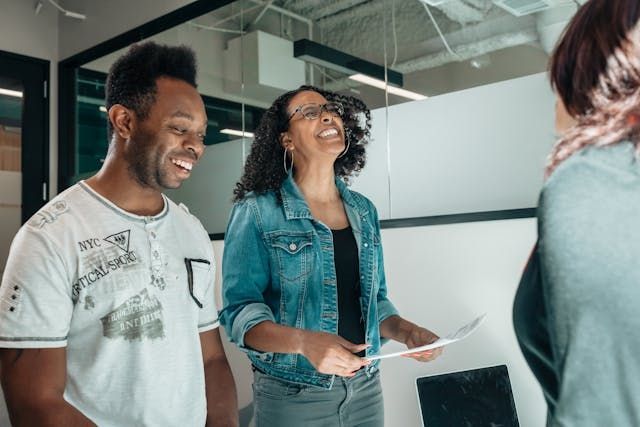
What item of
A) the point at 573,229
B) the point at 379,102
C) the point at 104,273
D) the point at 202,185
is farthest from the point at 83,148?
the point at 573,229

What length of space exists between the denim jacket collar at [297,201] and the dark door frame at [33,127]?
3.55 meters

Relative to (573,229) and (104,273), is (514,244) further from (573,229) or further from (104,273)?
(573,229)

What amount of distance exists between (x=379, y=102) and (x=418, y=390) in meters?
1.29

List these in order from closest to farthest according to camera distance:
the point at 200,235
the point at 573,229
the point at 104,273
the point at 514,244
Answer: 1. the point at 573,229
2. the point at 104,273
3. the point at 200,235
4. the point at 514,244

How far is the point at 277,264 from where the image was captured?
1659 mm

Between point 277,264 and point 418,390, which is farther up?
point 277,264

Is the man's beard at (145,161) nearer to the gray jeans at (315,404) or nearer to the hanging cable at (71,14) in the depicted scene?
the gray jeans at (315,404)

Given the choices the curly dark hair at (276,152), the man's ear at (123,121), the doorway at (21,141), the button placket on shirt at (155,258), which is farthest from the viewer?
the doorway at (21,141)

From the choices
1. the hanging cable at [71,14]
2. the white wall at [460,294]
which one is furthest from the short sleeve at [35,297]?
the hanging cable at [71,14]

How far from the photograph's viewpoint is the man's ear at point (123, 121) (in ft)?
4.76

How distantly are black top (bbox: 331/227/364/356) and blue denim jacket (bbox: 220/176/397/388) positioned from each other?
0.06 feet

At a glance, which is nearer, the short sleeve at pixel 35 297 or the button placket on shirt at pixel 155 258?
the short sleeve at pixel 35 297

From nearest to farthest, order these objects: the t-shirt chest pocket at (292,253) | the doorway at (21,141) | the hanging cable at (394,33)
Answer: the t-shirt chest pocket at (292,253), the hanging cable at (394,33), the doorway at (21,141)

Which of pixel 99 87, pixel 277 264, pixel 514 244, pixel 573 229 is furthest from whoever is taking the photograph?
pixel 99 87
